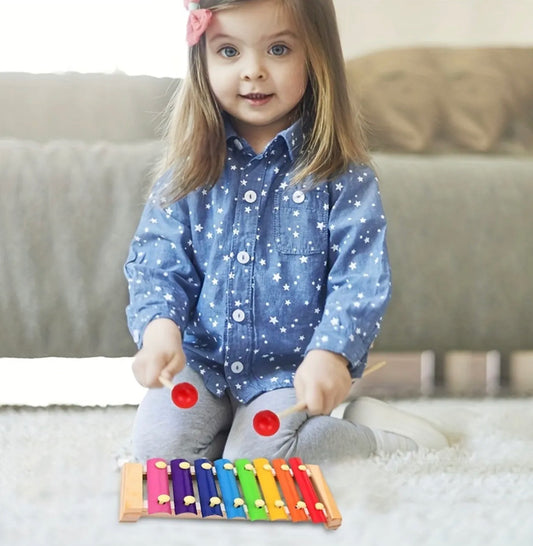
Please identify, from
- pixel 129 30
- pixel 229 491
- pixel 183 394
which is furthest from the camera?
pixel 129 30

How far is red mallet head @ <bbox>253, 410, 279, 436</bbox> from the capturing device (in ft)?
2.53

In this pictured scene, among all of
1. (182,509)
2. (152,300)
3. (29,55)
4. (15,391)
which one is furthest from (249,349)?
(29,55)

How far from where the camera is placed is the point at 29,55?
104cm

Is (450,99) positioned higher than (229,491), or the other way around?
(450,99)

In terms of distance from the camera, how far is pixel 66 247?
3.36 ft

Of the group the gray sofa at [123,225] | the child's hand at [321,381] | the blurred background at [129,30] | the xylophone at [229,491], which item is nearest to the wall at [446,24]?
the blurred background at [129,30]

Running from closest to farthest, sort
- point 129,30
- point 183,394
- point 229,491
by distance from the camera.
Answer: point 229,491
point 183,394
point 129,30

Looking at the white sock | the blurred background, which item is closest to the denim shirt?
the white sock

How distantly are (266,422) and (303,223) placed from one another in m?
0.20

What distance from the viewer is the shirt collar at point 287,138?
834 millimetres

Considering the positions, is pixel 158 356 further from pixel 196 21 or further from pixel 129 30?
pixel 129 30

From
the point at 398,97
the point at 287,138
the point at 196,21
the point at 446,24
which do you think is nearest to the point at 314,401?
the point at 287,138

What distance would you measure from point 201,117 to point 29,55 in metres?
0.32

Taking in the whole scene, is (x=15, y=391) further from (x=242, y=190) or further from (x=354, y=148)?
(x=354, y=148)
